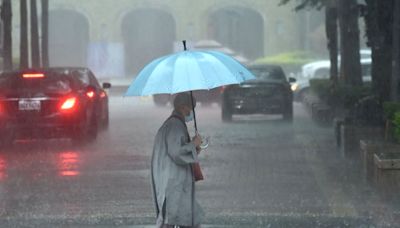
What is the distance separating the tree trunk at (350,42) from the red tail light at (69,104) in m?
7.77

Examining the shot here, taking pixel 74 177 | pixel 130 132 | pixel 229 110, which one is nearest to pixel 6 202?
pixel 74 177

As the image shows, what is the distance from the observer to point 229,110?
2464cm

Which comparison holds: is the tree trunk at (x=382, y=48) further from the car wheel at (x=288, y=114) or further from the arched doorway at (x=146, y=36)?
the arched doorway at (x=146, y=36)

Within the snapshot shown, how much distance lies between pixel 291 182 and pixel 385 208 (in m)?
2.33

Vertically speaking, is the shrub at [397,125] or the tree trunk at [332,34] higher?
the tree trunk at [332,34]

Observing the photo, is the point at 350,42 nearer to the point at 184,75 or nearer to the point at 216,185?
the point at 216,185

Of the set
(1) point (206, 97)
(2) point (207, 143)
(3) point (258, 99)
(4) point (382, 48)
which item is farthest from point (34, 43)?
(2) point (207, 143)

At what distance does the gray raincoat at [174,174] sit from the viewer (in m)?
7.41

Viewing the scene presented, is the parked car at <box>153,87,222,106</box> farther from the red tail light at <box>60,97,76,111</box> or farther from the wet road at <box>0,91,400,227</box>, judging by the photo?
the red tail light at <box>60,97,76,111</box>

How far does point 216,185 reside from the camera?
12688 millimetres

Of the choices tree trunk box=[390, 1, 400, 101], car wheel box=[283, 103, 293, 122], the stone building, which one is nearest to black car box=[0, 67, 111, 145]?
tree trunk box=[390, 1, 400, 101]

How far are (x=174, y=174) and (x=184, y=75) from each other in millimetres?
780

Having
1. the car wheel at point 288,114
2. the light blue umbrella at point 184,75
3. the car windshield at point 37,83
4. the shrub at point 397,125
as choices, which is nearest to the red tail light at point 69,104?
the car windshield at point 37,83

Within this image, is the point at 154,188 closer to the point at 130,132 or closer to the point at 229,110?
the point at 130,132
